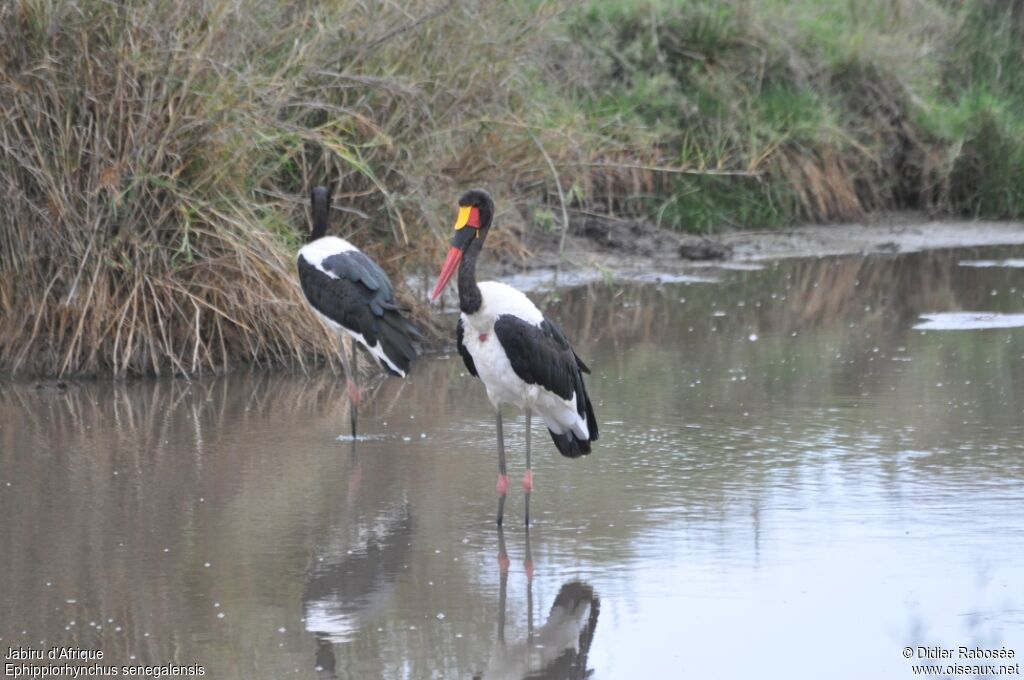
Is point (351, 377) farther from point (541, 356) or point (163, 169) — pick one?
point (541, 356)

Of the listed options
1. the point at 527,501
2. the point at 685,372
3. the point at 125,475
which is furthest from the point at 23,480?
the point at 685,372

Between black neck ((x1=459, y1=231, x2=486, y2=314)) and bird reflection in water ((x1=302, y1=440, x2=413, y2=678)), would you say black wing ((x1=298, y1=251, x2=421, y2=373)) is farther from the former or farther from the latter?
black neck ((x1=459, y1=231, x2=486, y2=314))

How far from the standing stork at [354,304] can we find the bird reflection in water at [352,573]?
1368 millimetres

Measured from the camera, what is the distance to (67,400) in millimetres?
8156

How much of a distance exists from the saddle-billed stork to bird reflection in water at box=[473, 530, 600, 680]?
0.72m

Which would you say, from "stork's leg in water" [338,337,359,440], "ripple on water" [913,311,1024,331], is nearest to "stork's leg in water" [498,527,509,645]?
"stork's leg in water" [338,337,359,440]

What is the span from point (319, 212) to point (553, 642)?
159 inches

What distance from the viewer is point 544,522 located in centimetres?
597

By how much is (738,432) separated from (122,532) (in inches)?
112

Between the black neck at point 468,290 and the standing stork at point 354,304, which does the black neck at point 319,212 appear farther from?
the black neck at point 468,290

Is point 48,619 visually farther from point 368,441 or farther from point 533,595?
point 368,441

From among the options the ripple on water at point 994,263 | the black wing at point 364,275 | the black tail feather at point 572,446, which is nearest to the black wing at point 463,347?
the black tail feather at point 572,446

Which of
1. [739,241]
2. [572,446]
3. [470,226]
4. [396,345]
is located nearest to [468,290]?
[470,226]

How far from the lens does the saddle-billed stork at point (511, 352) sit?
5.78 meters
